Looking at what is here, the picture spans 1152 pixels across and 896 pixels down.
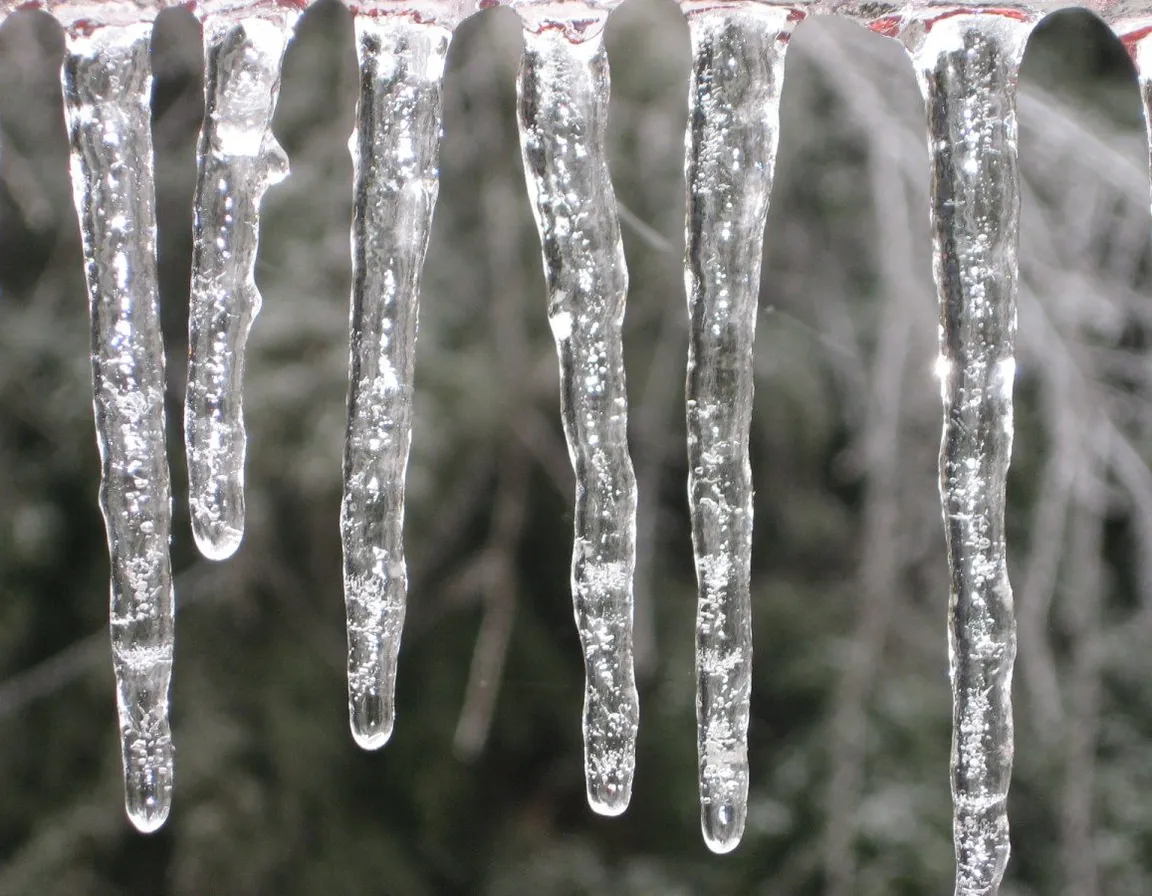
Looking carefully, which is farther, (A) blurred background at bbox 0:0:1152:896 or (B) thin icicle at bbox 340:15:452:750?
(A) blurred background at bbox 0:0:1152:896

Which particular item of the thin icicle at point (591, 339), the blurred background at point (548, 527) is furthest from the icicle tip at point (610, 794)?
the blurred background at point (548, 527)

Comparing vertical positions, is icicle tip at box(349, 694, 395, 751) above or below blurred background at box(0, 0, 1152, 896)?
above

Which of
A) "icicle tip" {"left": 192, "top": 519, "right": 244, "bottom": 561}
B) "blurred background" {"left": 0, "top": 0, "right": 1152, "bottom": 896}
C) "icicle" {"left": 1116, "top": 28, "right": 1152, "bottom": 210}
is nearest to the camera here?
"icicle" {"left": 1116, "top": 28, "right": 1152, "bottom": 210}

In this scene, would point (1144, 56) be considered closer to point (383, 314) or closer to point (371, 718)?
point (383, 314)

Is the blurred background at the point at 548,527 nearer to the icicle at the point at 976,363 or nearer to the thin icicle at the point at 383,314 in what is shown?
the icicle at the point at 976,363

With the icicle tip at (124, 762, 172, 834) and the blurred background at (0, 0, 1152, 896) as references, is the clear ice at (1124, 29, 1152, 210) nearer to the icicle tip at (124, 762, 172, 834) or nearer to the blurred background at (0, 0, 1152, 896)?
the icicle tip at (124, 762, 172, 834)

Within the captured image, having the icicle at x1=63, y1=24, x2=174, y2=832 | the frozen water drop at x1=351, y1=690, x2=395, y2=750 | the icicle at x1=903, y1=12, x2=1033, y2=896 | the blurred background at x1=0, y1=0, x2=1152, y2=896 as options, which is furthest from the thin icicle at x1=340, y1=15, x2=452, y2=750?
the blurred background at x1=0, y1=0, x2=1152, y2=896

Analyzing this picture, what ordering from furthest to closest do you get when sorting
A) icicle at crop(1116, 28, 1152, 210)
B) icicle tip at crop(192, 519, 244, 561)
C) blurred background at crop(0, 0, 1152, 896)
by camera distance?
blurred background at crop(0, 0, 1152, 896) → icicle tip at crop(192, 519, 244, 561) → icicle at crop(1116, 28, 1152, 210)
